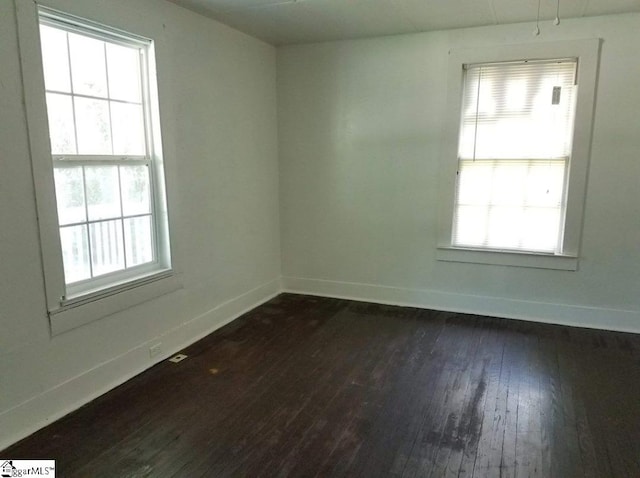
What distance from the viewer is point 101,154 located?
107 inches

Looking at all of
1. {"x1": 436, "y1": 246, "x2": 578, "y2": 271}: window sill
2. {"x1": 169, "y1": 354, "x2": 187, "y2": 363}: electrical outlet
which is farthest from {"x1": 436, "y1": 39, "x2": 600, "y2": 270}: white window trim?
{"x1": 169, "y1": 354, "x2": 187, "y2": 363}: electrical outlet

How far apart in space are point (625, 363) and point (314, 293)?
2742mm

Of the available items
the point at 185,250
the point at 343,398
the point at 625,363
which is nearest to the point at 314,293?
the point at 185,250

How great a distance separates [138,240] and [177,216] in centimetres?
33

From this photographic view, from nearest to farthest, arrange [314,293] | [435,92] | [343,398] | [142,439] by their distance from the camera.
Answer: [142,439] < [343,398] < [435,92] < [314,293]

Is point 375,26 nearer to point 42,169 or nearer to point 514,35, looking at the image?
point 514,35

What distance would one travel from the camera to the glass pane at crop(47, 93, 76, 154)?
243 centimetres

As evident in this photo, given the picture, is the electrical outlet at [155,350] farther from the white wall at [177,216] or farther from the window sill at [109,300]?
the window sill at [109,300]

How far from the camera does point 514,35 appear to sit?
143 inches

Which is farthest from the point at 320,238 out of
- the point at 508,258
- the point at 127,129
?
the point at 127,129

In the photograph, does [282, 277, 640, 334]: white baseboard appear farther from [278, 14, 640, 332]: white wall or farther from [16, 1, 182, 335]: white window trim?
[16, 1, 182, 335]: white window trim

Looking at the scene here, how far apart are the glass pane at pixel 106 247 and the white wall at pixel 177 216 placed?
12.4 inches

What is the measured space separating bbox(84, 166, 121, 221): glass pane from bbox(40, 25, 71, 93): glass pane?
478mm
